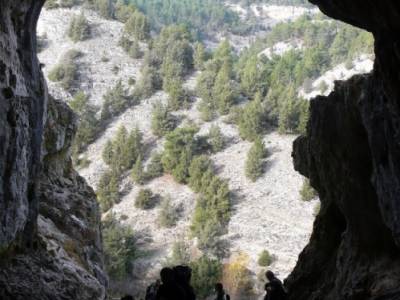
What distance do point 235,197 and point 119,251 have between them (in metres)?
14.3

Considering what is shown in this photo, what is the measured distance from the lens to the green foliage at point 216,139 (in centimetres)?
6031

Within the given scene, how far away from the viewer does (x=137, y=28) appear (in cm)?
8225

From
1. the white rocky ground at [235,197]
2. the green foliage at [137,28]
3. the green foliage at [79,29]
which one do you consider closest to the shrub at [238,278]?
the white rocky ground at [235,197]

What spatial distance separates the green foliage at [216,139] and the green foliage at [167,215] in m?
10.2

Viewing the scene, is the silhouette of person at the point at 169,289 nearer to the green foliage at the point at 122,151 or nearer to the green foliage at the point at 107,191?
the green foliage at the point at 107,191

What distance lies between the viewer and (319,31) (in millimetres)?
123875

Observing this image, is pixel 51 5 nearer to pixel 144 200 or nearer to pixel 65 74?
pixel 65 74

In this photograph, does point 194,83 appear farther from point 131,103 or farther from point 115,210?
point 115,210

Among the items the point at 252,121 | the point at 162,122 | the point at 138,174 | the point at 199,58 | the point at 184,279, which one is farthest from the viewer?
the point at 199,58

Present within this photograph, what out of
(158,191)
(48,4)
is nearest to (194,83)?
(158,191)

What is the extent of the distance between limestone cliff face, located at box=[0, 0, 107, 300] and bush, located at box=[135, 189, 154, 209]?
34.5 meters

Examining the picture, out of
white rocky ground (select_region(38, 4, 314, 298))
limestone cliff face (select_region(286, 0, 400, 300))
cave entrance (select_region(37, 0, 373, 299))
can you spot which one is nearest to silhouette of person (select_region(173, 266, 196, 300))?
limestone cliff face (select_region(286, 0, 400, 300))

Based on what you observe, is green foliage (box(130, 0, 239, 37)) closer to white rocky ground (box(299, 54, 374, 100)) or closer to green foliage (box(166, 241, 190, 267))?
white rocky ground (box(299, 54, 374, 100))

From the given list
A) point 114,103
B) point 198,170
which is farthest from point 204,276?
point 114,103
